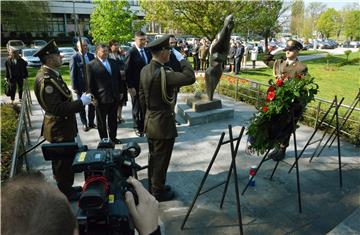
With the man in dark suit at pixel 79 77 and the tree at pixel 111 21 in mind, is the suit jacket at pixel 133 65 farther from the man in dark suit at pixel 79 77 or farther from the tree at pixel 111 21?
the tree at pixel 111 21

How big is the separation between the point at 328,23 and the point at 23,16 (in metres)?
52.2

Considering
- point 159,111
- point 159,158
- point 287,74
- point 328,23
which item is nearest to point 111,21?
point 287,74

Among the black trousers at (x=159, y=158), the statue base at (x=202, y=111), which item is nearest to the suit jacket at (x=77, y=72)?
the statue base at (x=202, y=111)

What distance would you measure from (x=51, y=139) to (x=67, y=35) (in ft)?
150

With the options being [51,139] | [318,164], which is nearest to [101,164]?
[51,139]

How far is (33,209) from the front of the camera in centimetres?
96

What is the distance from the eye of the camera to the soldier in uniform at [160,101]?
397 centimetres

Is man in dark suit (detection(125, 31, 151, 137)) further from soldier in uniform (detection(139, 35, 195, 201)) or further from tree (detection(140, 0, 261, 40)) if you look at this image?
tree (detection(140, 0, 261, 40))

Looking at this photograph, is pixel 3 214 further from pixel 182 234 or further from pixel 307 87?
pixel 307 87

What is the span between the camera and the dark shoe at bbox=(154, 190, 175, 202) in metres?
4.54

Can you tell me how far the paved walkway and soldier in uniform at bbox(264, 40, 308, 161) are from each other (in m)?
0.37

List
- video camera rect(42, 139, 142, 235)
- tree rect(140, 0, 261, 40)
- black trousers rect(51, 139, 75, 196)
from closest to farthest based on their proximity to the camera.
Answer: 1. video camera rect(42, 139, 142, 235)
2. black trousers rect(51, 139, 75, 196)
3. tree rect(140, 0, 261, 40)

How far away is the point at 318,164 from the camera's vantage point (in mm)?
5840

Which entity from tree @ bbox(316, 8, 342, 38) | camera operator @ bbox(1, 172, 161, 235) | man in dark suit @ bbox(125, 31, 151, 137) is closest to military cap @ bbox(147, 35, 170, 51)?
man in dark suit @ bbox(125, 31, 151, 137)
